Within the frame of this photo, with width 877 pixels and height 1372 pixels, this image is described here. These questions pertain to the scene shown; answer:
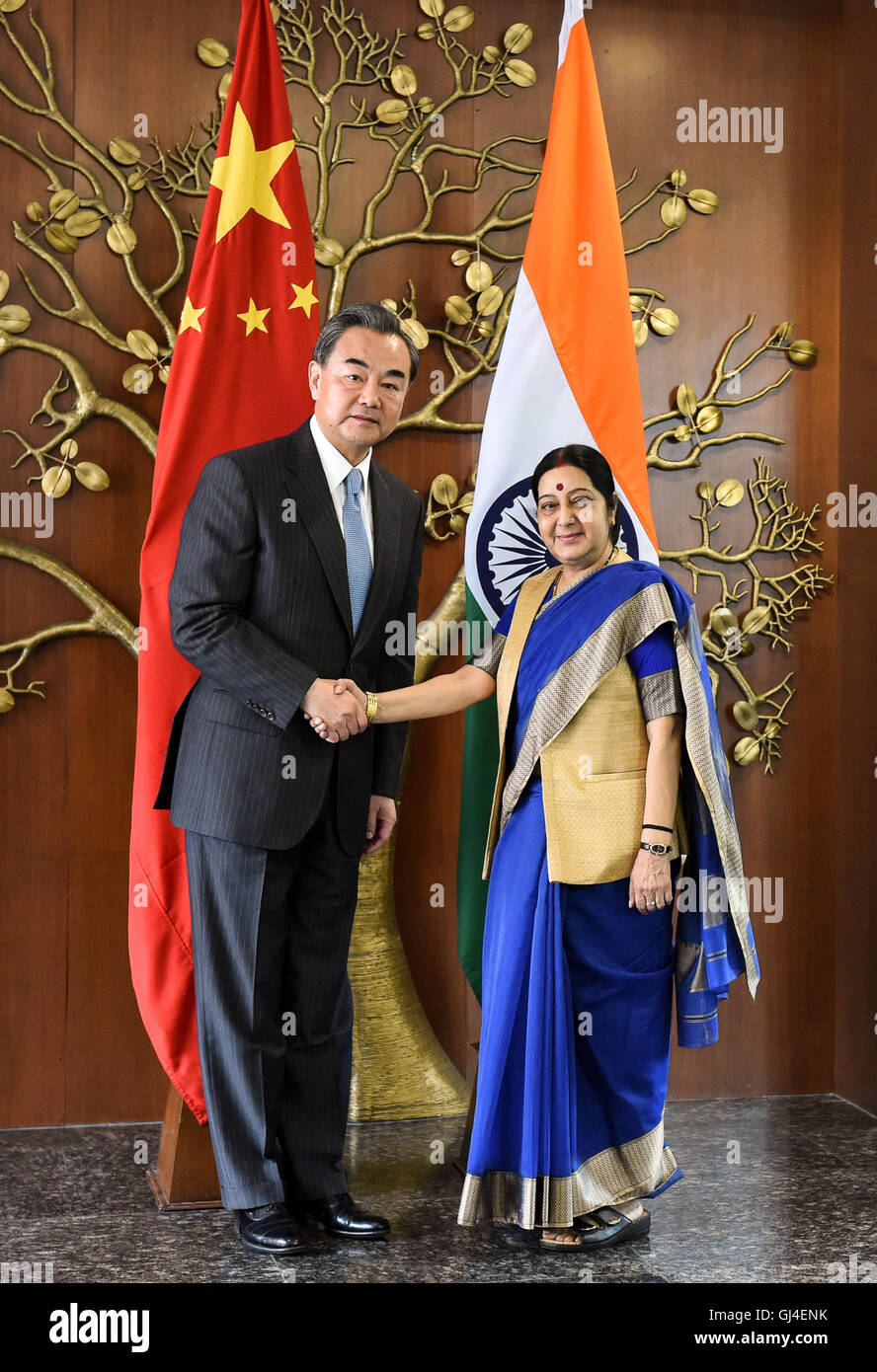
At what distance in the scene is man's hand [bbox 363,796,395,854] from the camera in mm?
2574

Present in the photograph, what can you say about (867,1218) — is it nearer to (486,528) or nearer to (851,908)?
(851,908)

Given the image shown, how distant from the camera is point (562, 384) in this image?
284cm

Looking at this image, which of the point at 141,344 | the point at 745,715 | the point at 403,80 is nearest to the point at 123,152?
the point at 141,344

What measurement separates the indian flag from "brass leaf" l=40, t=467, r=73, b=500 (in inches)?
38.4

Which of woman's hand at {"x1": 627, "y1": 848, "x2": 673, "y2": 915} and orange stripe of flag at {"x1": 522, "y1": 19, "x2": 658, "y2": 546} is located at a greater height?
orange stripe of flag at {"x1": 522, "y1": 19, "x2": 658, "y2": 546}

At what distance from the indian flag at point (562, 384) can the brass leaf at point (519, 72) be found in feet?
1.20

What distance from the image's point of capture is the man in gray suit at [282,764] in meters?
2.29

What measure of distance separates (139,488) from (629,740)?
1.43 m

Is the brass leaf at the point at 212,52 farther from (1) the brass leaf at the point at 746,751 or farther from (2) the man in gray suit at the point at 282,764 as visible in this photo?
(1) the brass leaf at the point at 746,751

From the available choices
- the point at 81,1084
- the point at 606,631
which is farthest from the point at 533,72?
the point at 81,1084

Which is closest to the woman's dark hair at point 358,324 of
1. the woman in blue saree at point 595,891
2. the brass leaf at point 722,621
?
the woman in blue saree at point 595,891

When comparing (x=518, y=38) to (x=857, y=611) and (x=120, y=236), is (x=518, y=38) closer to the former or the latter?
(x=120, y=236)

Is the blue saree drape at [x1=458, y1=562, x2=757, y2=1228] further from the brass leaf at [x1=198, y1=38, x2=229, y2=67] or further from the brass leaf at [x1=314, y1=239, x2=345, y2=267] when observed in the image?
the brass leaf at [x1=198, y1=38, x2=229, y2=67]

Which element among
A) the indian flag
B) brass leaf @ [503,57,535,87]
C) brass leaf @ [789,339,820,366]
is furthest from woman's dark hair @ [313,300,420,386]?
brass leaf @ [789,339,820,366]
